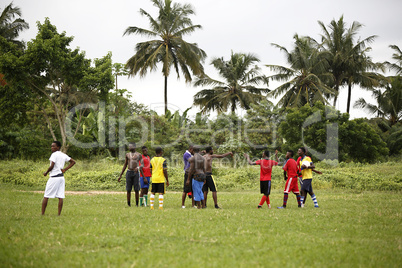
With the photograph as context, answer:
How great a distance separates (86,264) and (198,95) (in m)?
39.3

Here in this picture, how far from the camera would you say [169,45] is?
3569cm

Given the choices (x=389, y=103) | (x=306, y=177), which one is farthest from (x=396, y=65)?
(x=306, y=177)

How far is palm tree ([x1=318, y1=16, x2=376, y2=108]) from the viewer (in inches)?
1518

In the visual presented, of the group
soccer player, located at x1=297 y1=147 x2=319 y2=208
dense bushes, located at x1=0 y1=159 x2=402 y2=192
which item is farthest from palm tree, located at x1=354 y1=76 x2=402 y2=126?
soccer player, located at x1=297 y1=147 x2=319 y2=208

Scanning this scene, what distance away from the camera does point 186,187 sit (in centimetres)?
1238

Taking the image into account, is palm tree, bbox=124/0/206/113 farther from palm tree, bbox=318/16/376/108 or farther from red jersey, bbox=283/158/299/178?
red jersey, bbox=283/158/299/178

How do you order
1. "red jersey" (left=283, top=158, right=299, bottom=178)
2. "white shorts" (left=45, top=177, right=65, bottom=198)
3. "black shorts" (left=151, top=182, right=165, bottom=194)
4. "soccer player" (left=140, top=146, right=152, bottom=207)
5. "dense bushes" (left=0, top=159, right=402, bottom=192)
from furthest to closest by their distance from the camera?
"dense bushes" (left=0, top=159, right=402, bottom=192) < "soccer player" (left=140, top=146, right=152, bottom=207) < "red jersey" (left=283, top=158, right=299, bottom=178) < "black shorts" (left=151, top=182, right=165, bottom=194) < "white shorts" (left=45, top=177, right=65, bottom=198)

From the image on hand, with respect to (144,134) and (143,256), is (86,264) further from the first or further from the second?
(144,134)

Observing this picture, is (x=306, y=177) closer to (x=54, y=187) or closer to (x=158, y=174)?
(x=158, y=174)

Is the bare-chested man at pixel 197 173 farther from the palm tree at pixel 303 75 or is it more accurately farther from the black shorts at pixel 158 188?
the palm tree at pixel 303 75

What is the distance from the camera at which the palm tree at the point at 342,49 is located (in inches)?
1518

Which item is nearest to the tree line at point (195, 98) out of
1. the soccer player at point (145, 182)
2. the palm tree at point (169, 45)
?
the palm tree at point (169, 45)

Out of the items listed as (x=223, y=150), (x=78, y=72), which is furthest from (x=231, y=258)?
(x=223, y=150)

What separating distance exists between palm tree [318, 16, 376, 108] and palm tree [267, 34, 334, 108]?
1.10 metres
